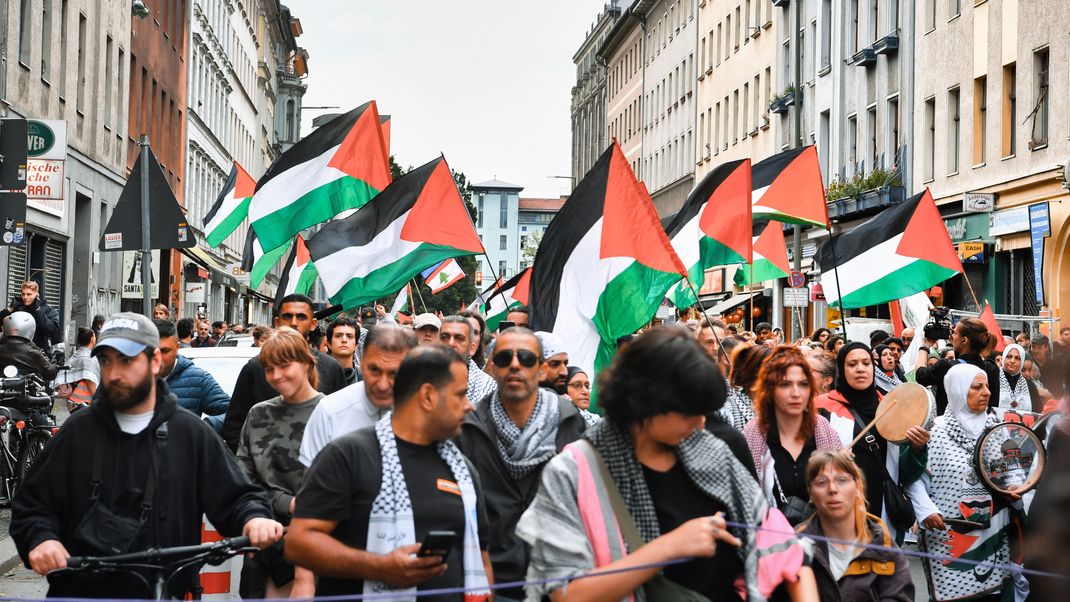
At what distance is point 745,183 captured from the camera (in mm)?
14164

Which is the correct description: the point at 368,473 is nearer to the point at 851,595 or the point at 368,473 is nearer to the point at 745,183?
the point at 851,595

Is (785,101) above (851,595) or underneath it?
above

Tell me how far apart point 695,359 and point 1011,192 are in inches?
1072

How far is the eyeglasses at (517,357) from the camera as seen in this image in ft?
21.6

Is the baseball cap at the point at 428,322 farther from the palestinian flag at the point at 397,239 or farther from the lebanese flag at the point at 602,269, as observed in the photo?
the palestinian flag at the point at 397,239

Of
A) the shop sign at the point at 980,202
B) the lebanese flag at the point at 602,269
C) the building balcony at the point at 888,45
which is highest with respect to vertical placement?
the building balcony at the point at 888,45

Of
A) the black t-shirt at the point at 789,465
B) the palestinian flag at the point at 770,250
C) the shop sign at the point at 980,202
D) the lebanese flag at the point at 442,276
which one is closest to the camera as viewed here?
the black t-shirt at the point at 789,465

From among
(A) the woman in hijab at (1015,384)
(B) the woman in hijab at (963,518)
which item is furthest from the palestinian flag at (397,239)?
(B) the woman in hijab at (963,518)

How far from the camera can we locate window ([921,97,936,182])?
3519 centimetres

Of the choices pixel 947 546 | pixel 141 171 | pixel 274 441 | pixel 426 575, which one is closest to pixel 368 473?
pixel 426 575

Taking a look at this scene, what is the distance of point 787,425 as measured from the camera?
7.42m

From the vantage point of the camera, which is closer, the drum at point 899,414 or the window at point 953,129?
the drum at point 899,414

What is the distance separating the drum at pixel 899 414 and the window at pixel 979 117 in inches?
972

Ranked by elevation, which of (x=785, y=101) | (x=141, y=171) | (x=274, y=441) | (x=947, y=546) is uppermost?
(x=785, y=101)
